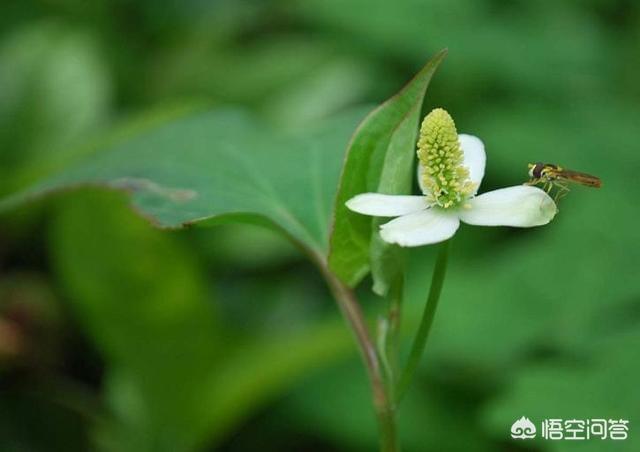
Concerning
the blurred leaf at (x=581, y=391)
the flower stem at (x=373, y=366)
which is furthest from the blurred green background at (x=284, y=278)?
the flower stem at (x=373, y=366)

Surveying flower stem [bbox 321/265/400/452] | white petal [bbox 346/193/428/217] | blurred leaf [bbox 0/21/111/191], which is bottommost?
flower stem [bbox 321/265/400/452]

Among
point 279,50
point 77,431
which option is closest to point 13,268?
point 77,431

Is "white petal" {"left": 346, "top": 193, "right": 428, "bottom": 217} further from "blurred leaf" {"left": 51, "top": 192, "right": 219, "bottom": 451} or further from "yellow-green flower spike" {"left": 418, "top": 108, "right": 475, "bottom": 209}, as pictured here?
"blurred leaf" {"left": 51, "top": 192, "right": 219, "bottom": 451}

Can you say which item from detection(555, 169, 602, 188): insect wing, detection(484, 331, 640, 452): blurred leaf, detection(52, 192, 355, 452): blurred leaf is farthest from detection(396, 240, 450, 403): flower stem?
detection(52, 192, 355, 452): blurred leaf

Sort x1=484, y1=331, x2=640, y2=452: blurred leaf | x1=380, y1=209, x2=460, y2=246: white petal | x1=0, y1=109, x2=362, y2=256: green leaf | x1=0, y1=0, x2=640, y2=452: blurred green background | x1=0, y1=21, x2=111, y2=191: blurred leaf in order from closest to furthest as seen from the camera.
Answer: x1=380, y1=209, x2=460, y2=246: white petal < x1=0, y1=109, x2=362, y2=256: green leaf < x1=484, y1=331, x2=640, y2=452: blurred leaf < x1=0, y1=0, x2=640, y2=452: blurred green background < x1=0, y1=21, x2=111, y2=191: blurred leaf

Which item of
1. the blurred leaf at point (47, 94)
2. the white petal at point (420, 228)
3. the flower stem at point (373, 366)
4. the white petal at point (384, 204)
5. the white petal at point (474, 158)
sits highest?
the blurred leaf at point (47, 94)

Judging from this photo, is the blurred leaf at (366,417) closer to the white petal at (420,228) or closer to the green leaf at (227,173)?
the green leaf at (227,173)
